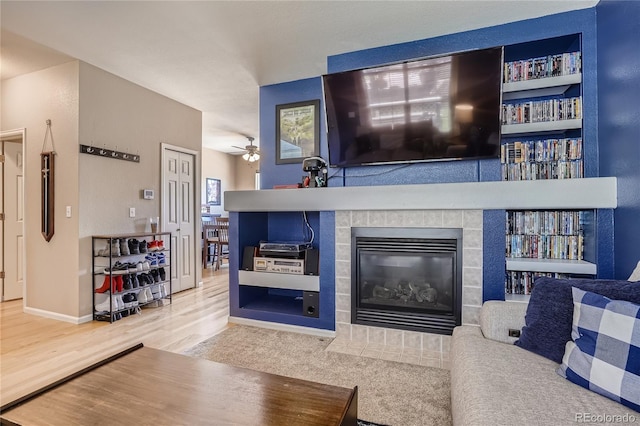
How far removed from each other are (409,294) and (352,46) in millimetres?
2268

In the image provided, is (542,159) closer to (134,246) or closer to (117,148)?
(134,246)

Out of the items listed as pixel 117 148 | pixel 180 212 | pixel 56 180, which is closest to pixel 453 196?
pixel 117 148

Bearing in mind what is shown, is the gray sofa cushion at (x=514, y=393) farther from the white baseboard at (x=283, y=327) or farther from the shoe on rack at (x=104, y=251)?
the shoe on rack at (x=104, y=251)

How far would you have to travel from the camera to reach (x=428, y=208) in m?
2.52

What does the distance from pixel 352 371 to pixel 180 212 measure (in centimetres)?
340

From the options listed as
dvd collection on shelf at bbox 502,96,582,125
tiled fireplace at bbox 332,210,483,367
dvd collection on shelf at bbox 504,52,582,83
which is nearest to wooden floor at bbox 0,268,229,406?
tiled fireplace at bbox 332,210,483,367

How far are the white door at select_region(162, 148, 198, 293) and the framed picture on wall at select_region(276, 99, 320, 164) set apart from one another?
66.3 inches

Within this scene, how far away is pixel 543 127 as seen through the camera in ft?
8.00

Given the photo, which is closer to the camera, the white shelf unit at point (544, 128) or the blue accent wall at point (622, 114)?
the blue accent wall at point (622, 114)

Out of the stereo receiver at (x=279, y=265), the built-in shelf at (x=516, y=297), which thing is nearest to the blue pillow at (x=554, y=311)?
the built-in shelf at (x=516, y=297)

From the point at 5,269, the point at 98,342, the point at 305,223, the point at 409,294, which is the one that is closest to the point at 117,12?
the point at 305,223

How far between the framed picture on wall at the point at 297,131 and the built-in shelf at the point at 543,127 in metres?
1.84

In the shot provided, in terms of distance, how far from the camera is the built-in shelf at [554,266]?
226 cm

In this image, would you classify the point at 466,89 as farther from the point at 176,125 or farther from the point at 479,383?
the point at 176,125
